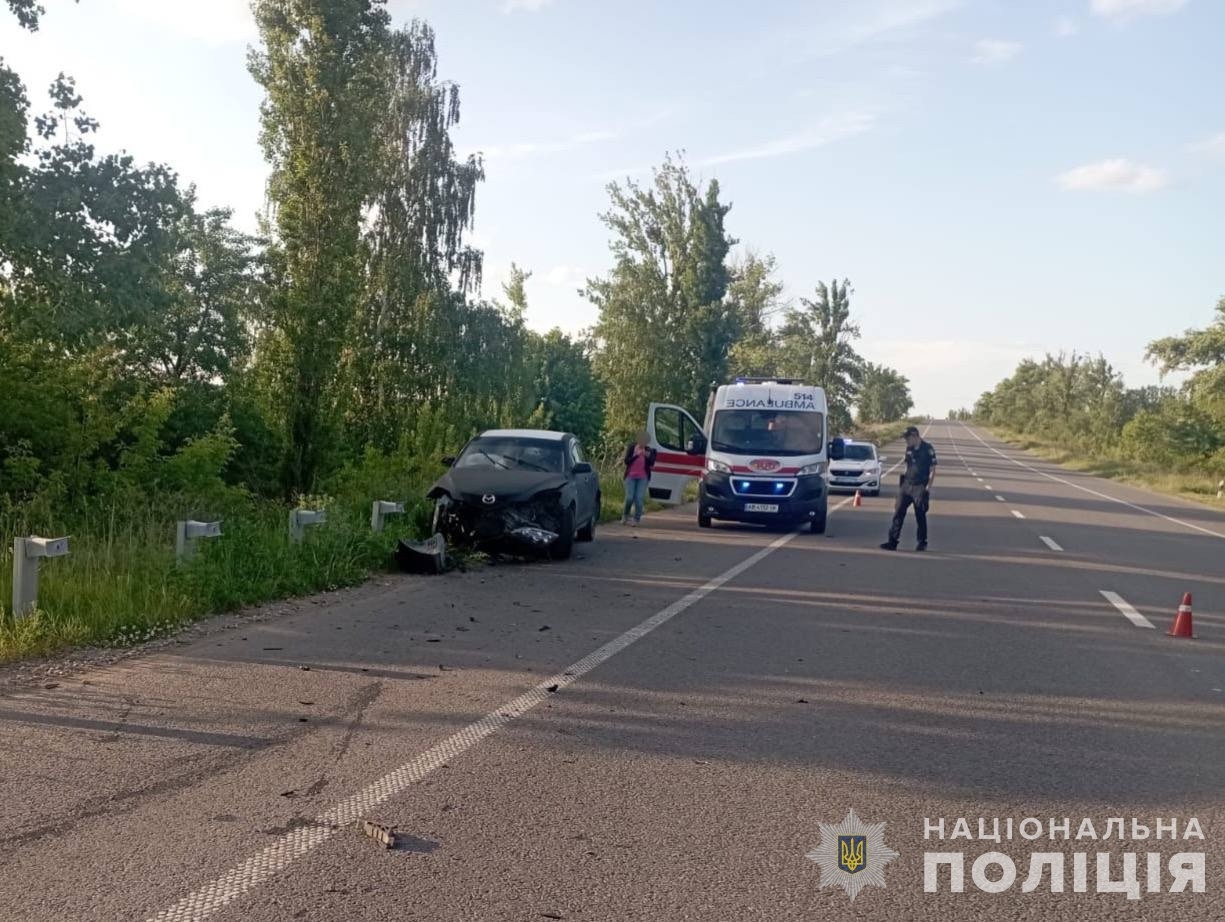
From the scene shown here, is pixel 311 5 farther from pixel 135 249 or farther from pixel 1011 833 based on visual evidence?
pixel 1011 833

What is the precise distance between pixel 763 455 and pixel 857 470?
14.5 m

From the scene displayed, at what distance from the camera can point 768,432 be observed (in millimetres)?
19766

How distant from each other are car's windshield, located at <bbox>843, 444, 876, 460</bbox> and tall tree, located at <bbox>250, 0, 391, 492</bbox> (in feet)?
57.2

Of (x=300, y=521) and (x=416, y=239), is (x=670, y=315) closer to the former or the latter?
(x=416, y=239)

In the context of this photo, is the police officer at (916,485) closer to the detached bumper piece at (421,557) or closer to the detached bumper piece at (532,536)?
the detached bumper piece at (532,536)

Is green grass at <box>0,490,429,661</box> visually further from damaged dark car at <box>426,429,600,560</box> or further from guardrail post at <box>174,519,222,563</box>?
damaged dark car at <box>426,429,600,560</box>

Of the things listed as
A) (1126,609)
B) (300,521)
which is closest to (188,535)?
(300,521)

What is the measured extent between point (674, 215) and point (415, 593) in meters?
34.3

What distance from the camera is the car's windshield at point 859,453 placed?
3322cm

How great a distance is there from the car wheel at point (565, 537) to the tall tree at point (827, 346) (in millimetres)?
65840

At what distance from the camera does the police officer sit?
16969 millimetres

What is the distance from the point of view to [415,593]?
1116cm

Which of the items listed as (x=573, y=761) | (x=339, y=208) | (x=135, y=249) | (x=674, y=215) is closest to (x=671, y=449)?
(x=339, y=208)

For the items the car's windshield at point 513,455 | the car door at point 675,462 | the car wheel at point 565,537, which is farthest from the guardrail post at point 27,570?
the car door at point 675,462
